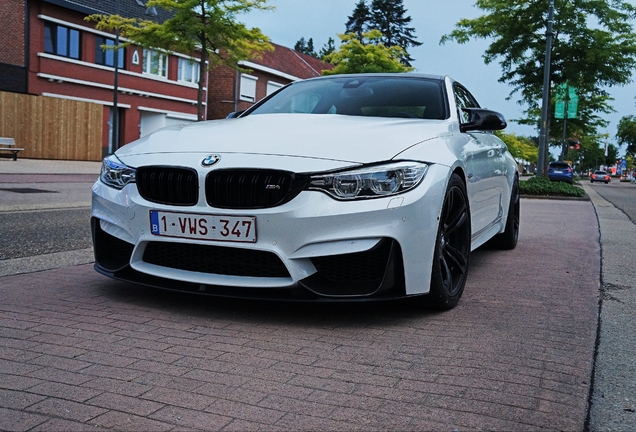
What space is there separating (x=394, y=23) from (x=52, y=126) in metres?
50.0

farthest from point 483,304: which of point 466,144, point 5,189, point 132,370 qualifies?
point 5,189

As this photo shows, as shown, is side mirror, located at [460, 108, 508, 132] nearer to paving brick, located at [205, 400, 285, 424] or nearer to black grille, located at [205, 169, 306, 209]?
black grille, located at [205, 169, 306, 209]

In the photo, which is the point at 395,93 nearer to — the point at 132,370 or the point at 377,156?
the point at 377,156

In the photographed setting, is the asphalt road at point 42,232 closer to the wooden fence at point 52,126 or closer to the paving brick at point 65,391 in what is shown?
the paving brick at point 65,391

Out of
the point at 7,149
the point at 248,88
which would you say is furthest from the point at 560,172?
the point at 7,149

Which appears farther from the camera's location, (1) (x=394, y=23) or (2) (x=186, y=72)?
(1) (x=394, y=23)

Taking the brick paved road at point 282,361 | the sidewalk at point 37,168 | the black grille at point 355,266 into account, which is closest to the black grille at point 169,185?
the brick paved road at point 282,361

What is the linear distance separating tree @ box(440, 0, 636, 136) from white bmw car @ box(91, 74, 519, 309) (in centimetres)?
2145

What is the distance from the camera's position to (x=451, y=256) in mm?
4070

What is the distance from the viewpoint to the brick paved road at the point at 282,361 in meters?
2.38

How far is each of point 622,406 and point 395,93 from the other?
10.0 ft

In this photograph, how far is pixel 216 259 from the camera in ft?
11.9

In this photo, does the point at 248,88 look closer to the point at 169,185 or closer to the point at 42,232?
the point at 42,232

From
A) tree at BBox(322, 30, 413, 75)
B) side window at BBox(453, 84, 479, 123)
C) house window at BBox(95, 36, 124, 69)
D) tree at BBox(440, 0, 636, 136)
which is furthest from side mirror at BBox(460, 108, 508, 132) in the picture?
tree at BBox(322, 30, 413, 75)
